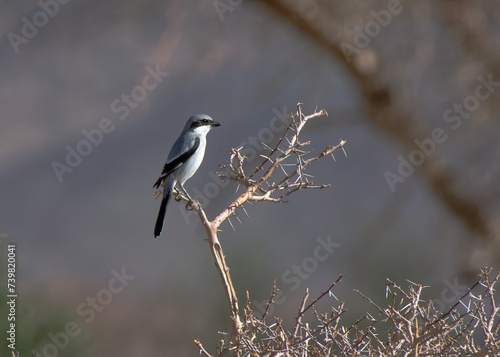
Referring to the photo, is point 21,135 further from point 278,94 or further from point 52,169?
point 278,94

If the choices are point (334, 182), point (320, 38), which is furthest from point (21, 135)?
point (320, 38)

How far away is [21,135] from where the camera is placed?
15695mm

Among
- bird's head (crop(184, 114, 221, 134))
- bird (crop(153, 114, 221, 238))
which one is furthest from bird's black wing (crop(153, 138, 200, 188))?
bird's head (crop(184, 114, 221, 134))

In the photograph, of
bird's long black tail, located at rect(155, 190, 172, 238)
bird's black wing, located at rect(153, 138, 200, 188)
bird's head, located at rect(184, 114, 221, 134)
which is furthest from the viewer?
bird's head, located at rect(184, 114, 221, 134)

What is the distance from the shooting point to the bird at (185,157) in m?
3.32

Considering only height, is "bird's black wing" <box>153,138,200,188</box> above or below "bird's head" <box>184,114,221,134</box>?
below

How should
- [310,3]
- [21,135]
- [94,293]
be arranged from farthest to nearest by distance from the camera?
1. [21,135]
2. [94,293]
3. [310,3]

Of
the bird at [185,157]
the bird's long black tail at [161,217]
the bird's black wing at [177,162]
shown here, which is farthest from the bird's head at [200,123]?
the bird's long black tail at [161,217]

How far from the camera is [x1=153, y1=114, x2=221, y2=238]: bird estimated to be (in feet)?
10.9

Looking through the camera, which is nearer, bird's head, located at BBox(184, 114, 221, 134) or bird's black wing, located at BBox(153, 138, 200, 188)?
bird's black wing, located at BBox(153, 138, 200, 188)

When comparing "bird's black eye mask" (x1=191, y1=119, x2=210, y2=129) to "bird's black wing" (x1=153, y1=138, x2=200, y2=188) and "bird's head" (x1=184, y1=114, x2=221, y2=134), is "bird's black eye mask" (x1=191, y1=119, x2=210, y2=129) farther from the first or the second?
"bird's black wing" (x1=153, y1=138, x2=200, y2=188)

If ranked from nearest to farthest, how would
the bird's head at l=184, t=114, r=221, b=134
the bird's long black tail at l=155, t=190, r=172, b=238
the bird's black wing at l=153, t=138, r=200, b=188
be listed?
the bird's long black tail at l=155, t=190, r=172, b=238 → the bird's black wing at l=153, t=138, r=200, b=188 → the bird's head at l=184, t=114, r=221, b=134

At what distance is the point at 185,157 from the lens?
341cm

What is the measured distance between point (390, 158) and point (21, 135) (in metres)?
8.44
